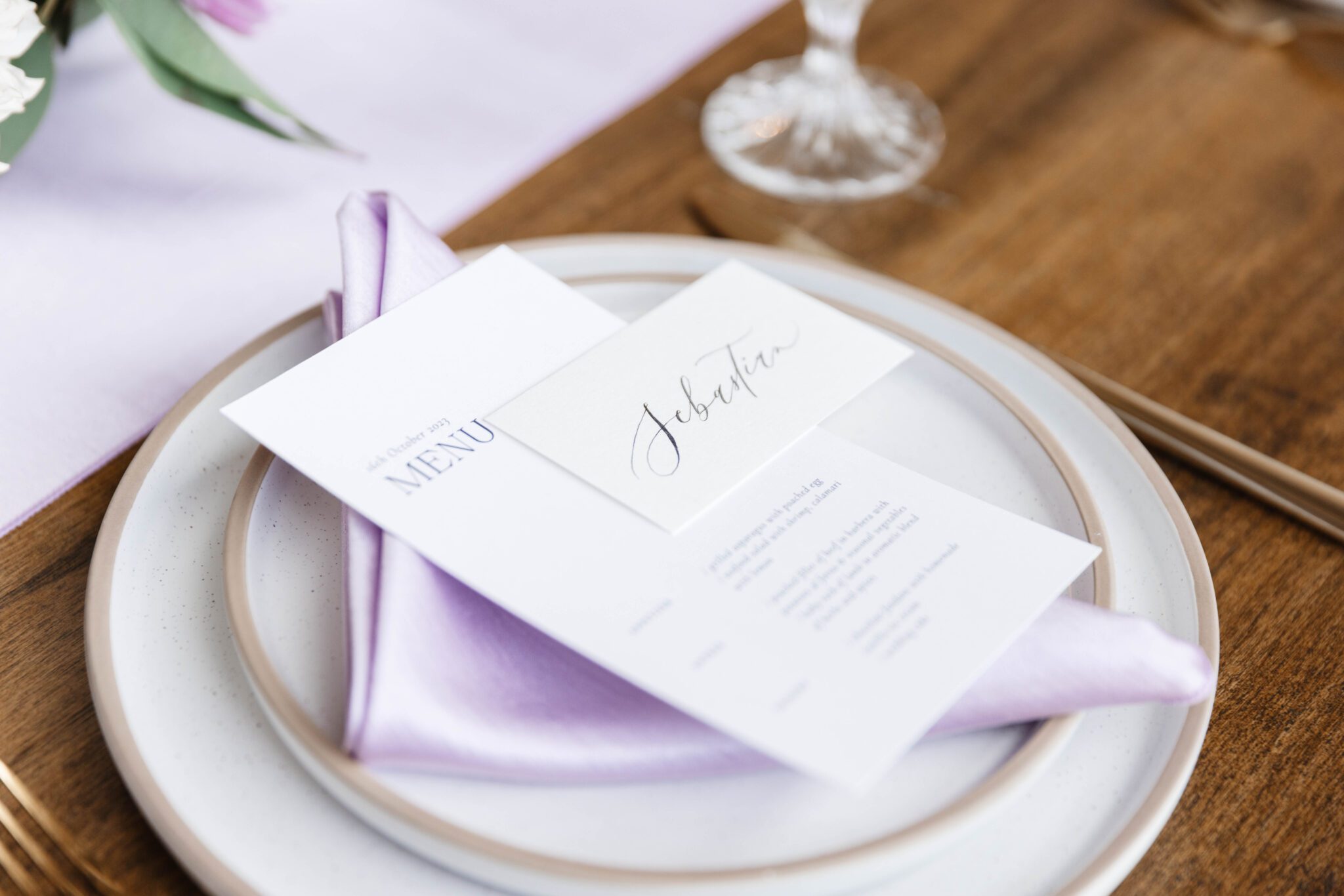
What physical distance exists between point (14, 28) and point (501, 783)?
398 mm

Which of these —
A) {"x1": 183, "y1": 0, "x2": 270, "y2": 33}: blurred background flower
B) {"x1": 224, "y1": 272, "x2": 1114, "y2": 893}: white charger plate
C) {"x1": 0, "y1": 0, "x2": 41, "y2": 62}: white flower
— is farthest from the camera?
{"x1": 183, "y1": 0, "x2": 270, "y2": 33}: blurred background flower

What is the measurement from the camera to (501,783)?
0.94ft

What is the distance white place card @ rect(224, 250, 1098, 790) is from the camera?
0.28 meters

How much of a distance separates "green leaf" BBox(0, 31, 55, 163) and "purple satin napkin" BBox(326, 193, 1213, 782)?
36 cm

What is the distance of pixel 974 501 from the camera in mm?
346

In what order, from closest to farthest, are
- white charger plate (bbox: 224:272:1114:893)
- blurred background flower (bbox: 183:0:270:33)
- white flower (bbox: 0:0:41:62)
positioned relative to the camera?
white charger plate (bbox: 224:272:1114:893) < white flower (bbox: 0:0:41:62) < blurred background flower (bbox: 183:0:270:33)

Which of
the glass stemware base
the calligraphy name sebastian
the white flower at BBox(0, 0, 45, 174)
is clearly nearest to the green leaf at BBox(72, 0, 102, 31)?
the white flower at BBox(0, 0, 45, 174)

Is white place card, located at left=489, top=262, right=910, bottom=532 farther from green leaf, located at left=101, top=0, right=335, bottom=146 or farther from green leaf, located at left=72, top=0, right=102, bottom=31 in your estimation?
green leaf, located at left=72, top=0, right=102, bottom=31

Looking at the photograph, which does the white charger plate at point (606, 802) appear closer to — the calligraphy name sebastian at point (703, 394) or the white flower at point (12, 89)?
the calligraphy name sebastian at point (703, 394)

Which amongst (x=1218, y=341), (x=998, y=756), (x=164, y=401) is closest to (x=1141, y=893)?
(x=998, y=756)

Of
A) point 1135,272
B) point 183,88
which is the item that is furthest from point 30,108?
point 1135,272

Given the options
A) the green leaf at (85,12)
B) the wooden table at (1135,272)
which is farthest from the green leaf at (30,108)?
the wooden table at (1135,272)

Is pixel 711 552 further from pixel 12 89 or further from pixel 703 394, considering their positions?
pixel 12 89

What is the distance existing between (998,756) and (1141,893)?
8cm
